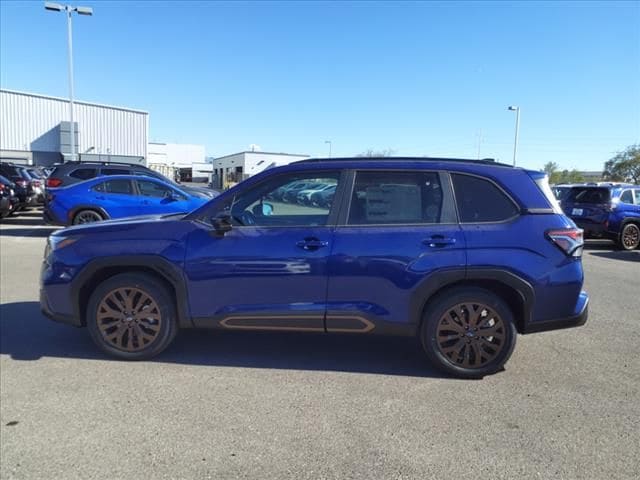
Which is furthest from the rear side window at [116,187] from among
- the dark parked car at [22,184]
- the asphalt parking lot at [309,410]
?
the asphalt parking lot at [309,410]

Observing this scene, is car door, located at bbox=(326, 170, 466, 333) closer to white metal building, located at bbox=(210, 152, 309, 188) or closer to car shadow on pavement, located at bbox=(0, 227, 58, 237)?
car shadow on pavement, located at bbox=(0, 227, 58, 237)

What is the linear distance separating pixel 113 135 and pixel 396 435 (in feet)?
170

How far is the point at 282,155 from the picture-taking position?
68.2 meters

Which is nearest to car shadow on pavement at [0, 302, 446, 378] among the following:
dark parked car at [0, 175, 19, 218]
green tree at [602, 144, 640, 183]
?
dark parked car at [0, 175, 19, 218]

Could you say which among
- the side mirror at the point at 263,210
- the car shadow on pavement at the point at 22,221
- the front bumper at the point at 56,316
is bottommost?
the car shadow on pavement at the point at 22,221

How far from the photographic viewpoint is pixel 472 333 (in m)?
3.95

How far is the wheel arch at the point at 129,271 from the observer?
4.03 meters

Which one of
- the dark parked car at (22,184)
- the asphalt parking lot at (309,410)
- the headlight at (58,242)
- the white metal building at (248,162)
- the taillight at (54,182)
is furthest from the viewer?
the white metal building at (248,162)

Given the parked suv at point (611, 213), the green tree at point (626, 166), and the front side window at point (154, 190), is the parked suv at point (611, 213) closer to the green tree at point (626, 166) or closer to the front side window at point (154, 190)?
the front side window at point (154, 190)

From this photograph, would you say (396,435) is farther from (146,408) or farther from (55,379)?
(55,379)

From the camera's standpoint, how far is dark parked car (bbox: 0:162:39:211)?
52.3ft

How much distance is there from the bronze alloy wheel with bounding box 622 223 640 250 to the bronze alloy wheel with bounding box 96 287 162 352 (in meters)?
12.1

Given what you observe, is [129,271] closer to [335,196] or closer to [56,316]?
[56,316]

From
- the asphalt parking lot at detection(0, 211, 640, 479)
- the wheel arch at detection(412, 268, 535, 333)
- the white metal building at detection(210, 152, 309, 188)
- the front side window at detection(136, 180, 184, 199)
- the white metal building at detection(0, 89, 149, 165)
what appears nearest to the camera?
the asphalt parking lot at detection(0, 211, 640, 479)
